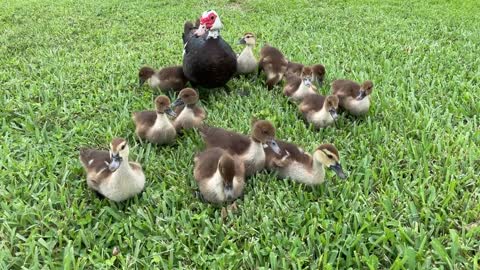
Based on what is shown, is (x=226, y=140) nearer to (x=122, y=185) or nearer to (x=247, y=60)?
(x=122, y=185)

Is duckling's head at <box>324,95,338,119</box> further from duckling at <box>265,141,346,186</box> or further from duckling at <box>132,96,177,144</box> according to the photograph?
duckling at <box>132,96,177,144</box>

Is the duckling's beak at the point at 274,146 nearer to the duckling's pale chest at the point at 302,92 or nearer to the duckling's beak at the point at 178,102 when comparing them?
the duckling's beak at the point at 178,102

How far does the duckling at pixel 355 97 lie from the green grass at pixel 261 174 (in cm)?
12

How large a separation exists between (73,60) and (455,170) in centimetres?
484

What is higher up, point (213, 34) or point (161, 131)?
point (213, 34)

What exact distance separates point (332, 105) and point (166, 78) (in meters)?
1.87

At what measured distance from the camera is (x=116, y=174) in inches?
125

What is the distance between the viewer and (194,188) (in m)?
3.45

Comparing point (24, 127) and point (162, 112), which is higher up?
point (162, 112)

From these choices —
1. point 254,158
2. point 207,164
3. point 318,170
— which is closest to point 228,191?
point 207,164

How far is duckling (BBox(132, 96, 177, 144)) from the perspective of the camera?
3.95 metres

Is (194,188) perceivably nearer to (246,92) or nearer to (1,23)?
(246,92)

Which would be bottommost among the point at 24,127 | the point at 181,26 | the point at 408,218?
the point at 181,26

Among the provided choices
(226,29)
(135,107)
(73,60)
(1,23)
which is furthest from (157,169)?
(1,23)
